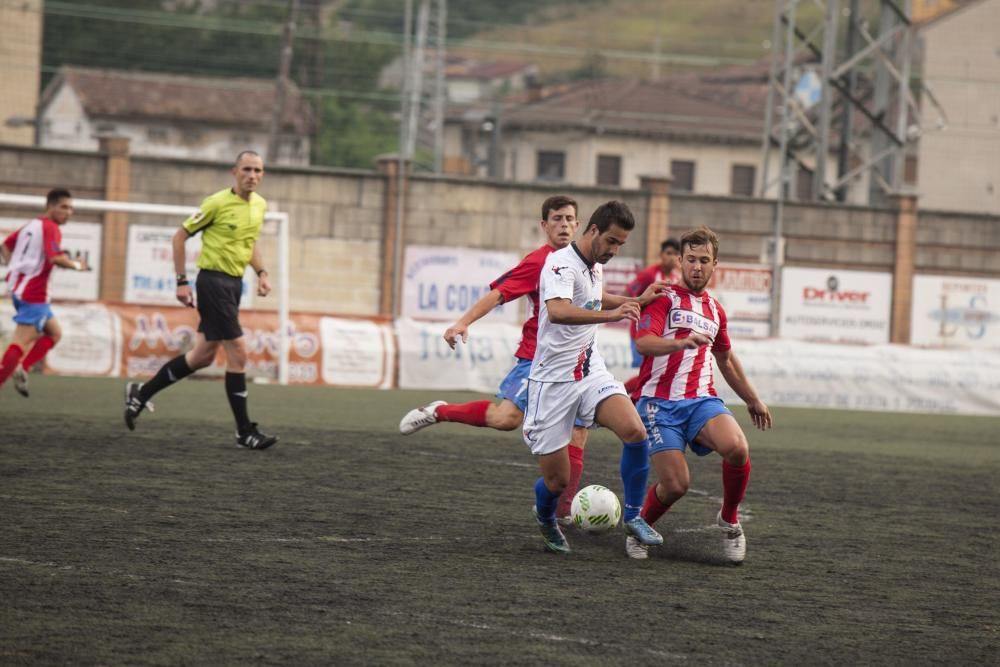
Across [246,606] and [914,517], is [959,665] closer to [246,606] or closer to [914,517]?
[246,606]

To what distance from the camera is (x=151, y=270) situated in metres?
22.9

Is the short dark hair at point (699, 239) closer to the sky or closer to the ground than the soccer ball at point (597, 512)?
closer to the sky

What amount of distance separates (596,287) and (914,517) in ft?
10.7

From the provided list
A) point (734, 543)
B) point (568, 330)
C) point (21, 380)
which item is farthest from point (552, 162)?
point (734, 543)

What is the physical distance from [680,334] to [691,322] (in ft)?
0.27

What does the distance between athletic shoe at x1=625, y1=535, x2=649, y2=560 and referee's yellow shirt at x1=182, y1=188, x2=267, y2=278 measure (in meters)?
4.64

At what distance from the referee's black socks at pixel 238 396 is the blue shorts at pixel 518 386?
3.22m

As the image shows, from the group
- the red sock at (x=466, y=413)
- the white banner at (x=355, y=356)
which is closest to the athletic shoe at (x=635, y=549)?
the red sock at (x=466, y=413)

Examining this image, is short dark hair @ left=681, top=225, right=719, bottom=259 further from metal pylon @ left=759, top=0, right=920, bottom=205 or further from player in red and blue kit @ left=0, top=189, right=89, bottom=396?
metal pylon @ left=759, top=0, right=920, bottom=205

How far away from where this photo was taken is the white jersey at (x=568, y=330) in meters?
6.86

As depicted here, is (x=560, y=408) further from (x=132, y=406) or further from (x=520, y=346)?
(x=132, y=406)

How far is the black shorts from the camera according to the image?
10.4 m

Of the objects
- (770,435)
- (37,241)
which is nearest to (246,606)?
(37,241)

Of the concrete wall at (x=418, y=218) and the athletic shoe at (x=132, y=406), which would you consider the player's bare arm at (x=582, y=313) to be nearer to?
the athletic shoe at (x=132, y=406)
